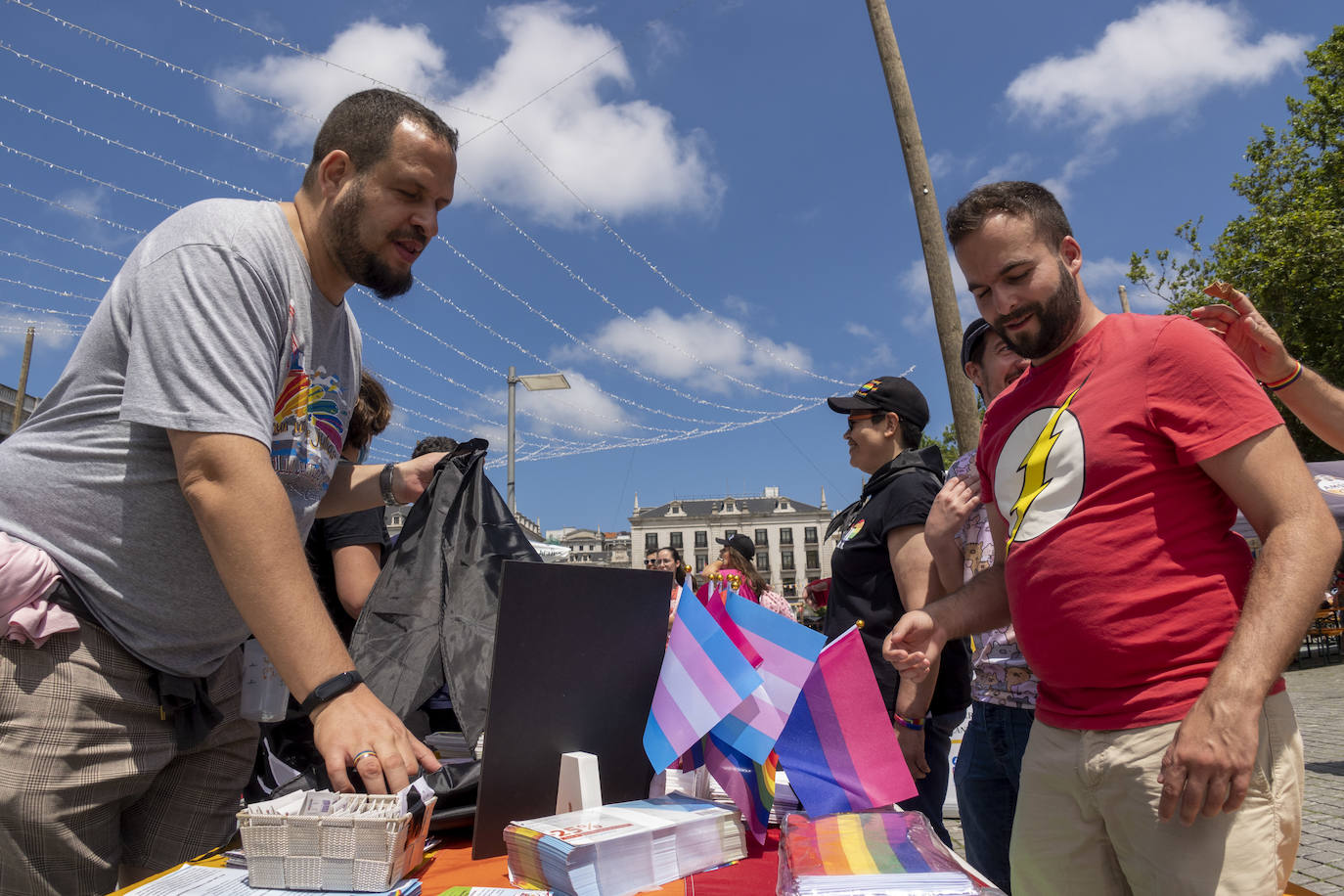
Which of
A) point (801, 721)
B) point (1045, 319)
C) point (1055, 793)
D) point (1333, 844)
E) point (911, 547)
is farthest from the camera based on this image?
point (1333, 844)

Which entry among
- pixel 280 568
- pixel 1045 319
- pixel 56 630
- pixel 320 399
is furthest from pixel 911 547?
pixel 56 630

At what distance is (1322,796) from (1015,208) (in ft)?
19.3

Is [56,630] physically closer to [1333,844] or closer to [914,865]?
Result: [914,865]

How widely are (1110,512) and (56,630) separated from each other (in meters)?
1.76

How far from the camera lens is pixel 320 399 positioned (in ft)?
4.99

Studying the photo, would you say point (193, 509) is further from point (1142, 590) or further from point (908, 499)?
point (908, 499)

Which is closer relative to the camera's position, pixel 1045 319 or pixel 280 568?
pixel 280 568

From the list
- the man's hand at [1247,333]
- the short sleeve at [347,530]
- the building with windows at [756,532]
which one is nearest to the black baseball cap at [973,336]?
the man's hand at [1247,333]

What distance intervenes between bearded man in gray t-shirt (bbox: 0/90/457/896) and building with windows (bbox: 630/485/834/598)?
90.7 m

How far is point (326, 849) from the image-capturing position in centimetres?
102

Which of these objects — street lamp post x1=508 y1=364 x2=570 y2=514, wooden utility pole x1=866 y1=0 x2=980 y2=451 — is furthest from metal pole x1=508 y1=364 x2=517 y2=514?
wooden utility pole x1=866 y1=0 x2=980 y2=451

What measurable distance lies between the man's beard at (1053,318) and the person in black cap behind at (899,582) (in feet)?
3.63

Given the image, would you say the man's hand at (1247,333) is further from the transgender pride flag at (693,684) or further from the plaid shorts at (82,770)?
the plaid shorts at (82,770)

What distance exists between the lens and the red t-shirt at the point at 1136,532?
129cm
